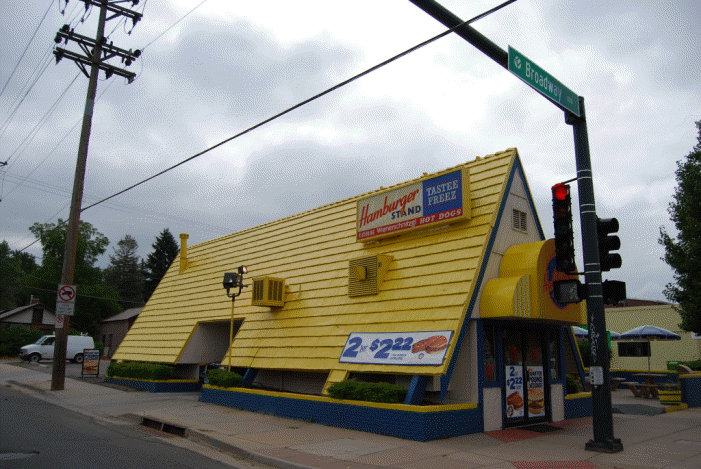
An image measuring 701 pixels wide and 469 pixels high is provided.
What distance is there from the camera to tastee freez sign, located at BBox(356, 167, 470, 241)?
42.5ft

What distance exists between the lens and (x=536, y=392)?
12.9 metres

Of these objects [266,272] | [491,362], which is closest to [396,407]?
[491,362]

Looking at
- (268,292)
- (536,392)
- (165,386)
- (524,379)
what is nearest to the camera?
(524,379)

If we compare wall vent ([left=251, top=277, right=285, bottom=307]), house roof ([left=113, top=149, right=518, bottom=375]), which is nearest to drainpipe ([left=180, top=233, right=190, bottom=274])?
house roof ([left=113, top=149, right=518, bottom=375])

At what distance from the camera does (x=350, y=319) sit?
13.8m

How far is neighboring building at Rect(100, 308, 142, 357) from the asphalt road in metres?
38.6

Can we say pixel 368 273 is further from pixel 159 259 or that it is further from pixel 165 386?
pixel 159 259

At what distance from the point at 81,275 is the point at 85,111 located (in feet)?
192

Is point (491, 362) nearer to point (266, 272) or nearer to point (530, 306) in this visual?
point (530, 306)

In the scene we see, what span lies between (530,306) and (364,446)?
4.66 meters

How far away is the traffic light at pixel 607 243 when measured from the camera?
9.52 m

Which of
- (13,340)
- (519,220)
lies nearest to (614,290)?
(519,220)

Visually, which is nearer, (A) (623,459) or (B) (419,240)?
(A) (623,459)

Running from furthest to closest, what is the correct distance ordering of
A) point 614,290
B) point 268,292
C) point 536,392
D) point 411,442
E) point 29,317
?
point 29,317, point 268,292, point 536,392, point 411,442, point 614,290
